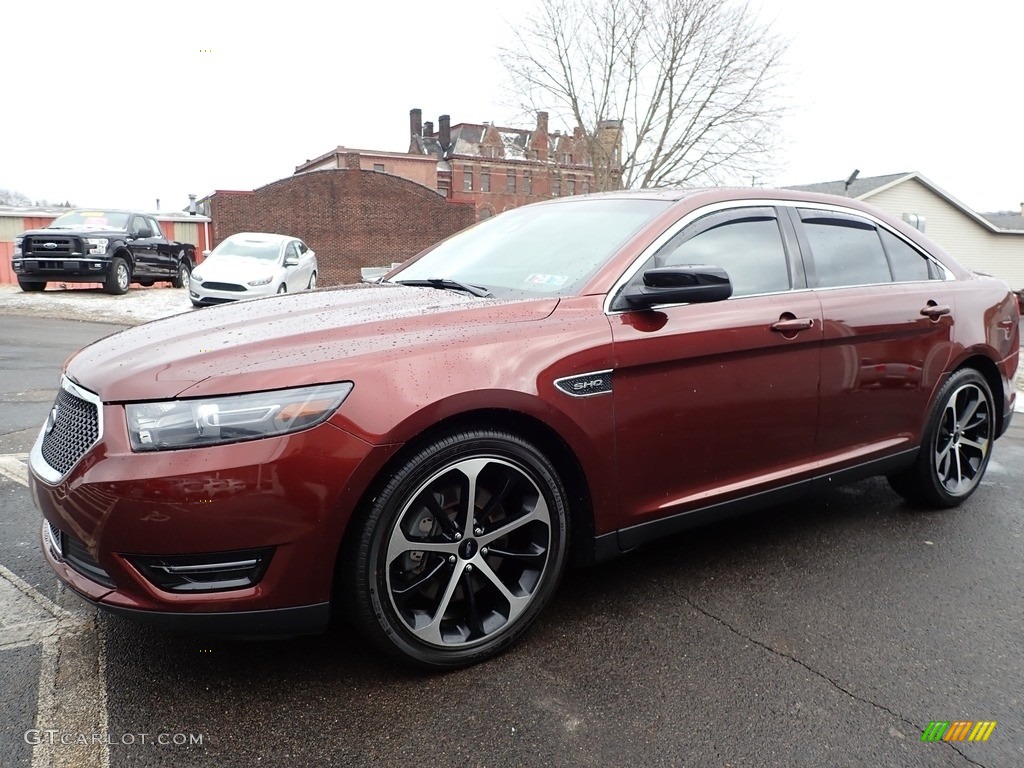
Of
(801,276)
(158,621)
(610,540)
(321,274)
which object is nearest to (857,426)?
(801,276)

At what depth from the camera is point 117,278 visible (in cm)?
1686

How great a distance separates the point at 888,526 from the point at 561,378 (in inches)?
95.1

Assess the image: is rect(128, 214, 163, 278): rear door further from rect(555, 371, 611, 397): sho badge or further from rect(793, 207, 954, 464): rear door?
rect(555, 371, 611, 397): sho badge

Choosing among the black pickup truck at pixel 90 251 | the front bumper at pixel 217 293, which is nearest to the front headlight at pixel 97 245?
the black pickup truck at pixel 90 251

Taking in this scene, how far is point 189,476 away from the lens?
2.02m

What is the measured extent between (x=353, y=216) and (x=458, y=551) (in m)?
36.7

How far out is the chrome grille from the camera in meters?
2.19

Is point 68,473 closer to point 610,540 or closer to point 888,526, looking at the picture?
point 610,540

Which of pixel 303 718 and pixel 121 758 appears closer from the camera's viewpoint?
pixel 121 758

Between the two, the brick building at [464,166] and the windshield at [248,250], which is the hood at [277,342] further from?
the brick building at [464,166]

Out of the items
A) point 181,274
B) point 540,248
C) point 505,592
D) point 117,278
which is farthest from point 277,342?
point 181,274

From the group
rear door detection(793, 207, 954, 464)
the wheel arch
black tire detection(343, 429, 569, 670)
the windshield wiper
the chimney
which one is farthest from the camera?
the chimney

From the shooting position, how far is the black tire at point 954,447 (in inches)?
158

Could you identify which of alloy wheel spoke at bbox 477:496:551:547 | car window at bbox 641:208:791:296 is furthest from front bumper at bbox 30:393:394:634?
car window at bbox 641:208:791:296
